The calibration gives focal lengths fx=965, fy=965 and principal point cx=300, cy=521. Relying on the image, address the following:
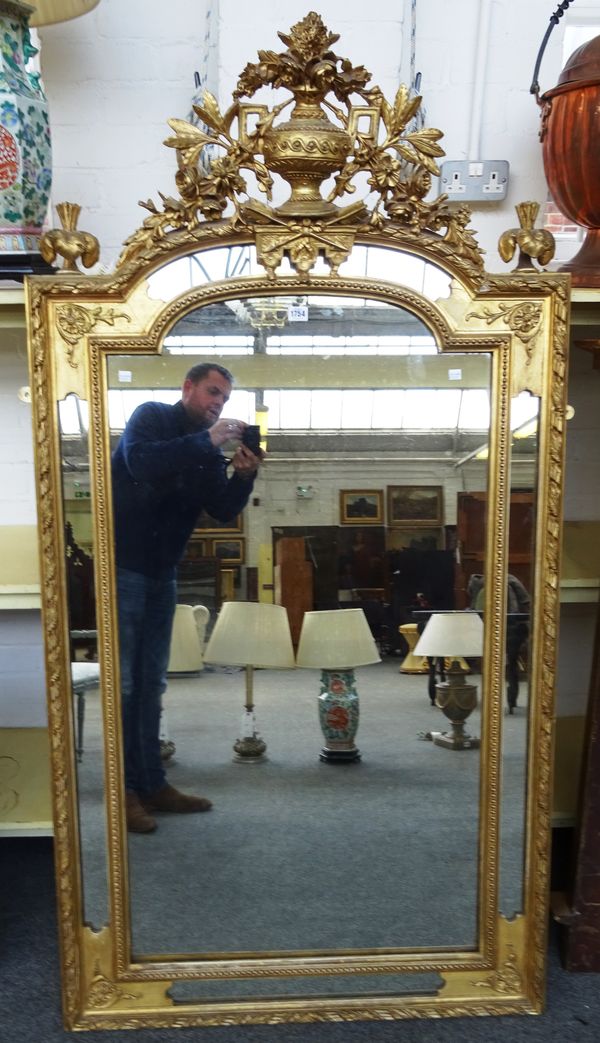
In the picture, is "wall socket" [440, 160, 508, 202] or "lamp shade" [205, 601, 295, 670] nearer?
"lamp shade" [205, 601, 295, 670]

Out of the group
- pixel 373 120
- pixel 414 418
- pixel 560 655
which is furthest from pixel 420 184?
pixel 560 655

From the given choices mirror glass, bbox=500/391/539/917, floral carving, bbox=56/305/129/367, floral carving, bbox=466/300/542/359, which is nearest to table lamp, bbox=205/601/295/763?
mirror glass, bbox=500/391/539/917

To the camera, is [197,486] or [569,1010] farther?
[569,1010]

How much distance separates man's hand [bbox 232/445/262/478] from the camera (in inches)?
73.3

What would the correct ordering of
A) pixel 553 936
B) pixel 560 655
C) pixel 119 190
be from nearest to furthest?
pixel 553 936
pixel 119 190
pixel 560 655

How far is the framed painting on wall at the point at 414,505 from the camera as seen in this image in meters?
1.88

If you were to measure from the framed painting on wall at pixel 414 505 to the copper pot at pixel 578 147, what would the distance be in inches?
24.6

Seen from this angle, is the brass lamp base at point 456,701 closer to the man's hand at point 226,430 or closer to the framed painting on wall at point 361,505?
the framed painting on wall at point 361,505

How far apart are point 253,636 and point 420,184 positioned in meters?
0.91

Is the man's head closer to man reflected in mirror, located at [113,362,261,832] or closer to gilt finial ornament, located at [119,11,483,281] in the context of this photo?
man reflected in mirror, located at [113,362,261,832]

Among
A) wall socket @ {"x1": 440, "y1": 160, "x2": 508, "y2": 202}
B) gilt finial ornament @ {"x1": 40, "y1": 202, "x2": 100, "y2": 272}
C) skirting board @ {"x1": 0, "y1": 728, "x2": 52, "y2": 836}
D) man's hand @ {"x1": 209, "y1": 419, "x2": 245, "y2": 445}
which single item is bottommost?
skirting board @ {"x1": 0, "y1": 728, "x2": 52, "y2": 836}

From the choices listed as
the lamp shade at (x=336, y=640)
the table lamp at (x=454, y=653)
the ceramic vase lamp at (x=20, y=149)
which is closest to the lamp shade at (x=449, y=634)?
the table lamp at (x=454, y=653)

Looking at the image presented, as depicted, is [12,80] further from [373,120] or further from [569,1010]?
[569,1010]

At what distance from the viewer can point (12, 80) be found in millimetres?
1944
